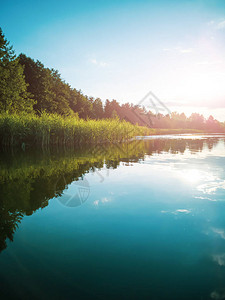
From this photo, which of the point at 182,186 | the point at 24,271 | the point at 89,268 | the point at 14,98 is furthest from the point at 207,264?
the point at 14,98

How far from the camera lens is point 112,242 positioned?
7.30ft

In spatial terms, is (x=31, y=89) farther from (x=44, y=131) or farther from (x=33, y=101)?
(x=44, y=131)

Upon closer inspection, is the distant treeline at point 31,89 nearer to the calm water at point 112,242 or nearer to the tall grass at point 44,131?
the tall grass at point 44,131

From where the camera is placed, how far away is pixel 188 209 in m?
3.13

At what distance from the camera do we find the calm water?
160 cm

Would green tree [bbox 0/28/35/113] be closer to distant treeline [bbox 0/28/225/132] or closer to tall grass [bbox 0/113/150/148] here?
distant treeline [bbox 0/28/225/132]

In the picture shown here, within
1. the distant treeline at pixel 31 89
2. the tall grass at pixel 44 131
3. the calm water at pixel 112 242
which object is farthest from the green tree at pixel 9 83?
the calm water at pixel 112 242

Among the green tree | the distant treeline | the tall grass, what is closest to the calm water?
the tall grass

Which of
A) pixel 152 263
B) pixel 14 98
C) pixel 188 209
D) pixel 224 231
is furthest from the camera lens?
pixel 14 98

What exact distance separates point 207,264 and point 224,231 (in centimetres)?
78

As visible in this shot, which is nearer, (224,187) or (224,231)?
(224,231)

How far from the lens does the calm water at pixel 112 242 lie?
1601 millimetres

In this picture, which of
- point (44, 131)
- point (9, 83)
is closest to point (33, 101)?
point (9, 83)

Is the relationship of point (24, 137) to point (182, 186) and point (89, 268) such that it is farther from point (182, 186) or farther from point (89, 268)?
point (89, 268)
